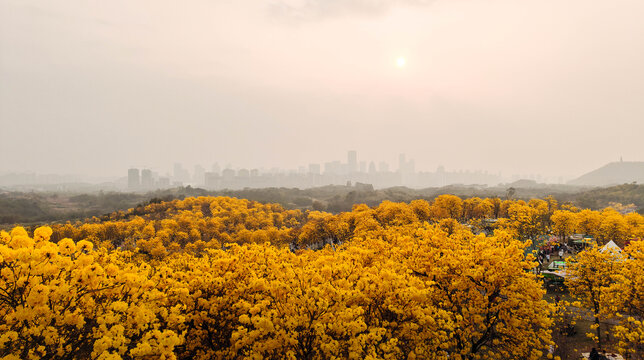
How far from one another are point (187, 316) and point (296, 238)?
45854 millimetres

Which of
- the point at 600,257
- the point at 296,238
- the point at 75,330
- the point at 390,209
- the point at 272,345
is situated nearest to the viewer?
the point at 75,330

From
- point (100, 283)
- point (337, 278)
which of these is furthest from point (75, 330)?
point (337, 278)

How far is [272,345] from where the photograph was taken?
12.3m

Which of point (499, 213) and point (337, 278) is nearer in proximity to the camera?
point (337, 278)

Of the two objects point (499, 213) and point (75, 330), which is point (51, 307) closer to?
point (75, 330)

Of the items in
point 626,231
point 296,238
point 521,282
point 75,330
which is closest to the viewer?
point 75,330

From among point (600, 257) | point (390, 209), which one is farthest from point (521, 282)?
point (390, 209)

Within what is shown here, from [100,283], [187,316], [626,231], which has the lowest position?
[626,231]

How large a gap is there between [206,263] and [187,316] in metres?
3.59

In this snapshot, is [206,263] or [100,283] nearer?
[100,283]

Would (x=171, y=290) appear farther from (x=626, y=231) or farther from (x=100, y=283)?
(x=626, y=231)

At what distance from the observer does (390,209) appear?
5450 cm

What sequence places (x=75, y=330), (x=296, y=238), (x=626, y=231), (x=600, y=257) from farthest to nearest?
(x=296, y=238) → (x=626, y=231) → (x=600, y=257) → (x=75, y=330)

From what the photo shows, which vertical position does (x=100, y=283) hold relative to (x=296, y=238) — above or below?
above
